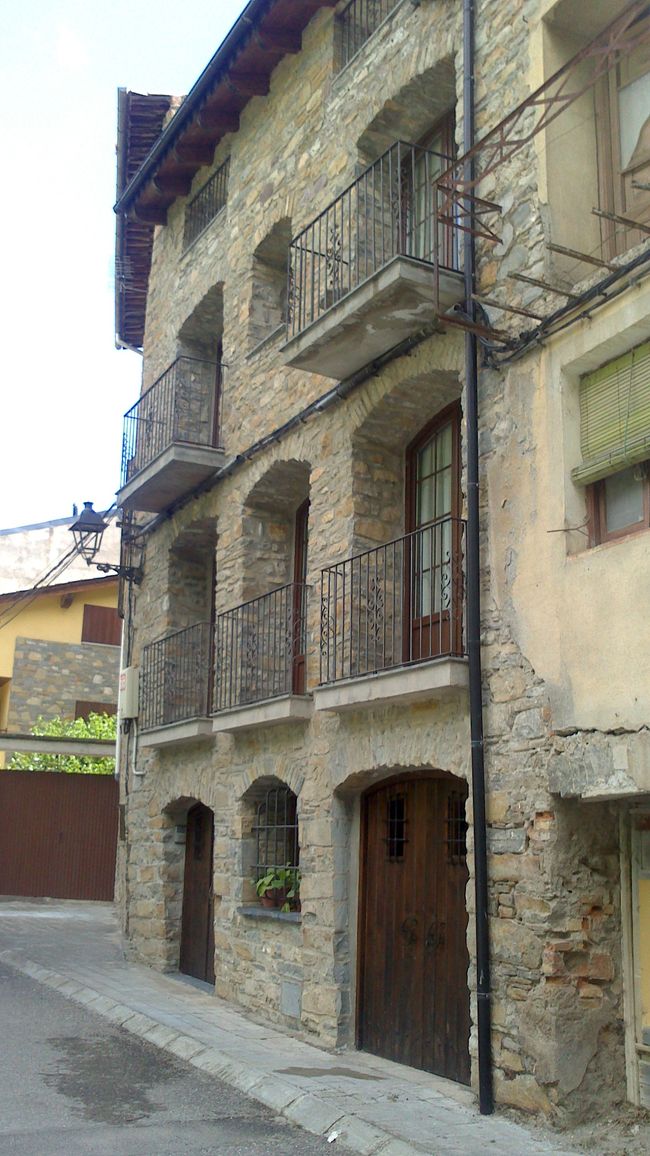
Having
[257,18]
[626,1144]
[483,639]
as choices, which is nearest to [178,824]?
[483,639]

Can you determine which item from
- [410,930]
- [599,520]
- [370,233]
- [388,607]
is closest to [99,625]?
[370,233]

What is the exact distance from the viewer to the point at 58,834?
2066cm

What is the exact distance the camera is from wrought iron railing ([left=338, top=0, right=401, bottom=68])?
10.5 meters

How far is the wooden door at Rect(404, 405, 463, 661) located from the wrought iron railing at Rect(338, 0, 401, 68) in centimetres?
388

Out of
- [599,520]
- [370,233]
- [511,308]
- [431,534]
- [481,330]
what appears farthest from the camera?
[370,233]

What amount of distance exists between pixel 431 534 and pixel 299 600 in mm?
2520

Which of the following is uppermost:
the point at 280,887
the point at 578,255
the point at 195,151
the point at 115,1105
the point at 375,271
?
the point at 195,151

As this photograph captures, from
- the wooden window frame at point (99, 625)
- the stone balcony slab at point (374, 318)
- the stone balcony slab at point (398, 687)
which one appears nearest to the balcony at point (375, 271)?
the stone balcony slab at point (374, 318)

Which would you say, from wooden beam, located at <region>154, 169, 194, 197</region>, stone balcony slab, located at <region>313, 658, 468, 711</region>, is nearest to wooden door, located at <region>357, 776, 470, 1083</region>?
stone balcony slab, located at <region>313, 658, 468, 711</region>

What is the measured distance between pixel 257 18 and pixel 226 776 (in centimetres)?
750

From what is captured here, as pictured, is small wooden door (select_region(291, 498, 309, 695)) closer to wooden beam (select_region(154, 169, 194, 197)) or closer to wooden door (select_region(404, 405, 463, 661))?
wooden door (select_region(404, 405, 463, 661))

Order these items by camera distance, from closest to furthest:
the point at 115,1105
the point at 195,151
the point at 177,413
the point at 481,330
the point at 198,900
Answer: the point at 115,1105 → the point at 481,330 → the point at 198,900 → the point at 177,413 → the point at 195,151

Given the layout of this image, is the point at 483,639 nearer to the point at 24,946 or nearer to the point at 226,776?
the point at 226,776

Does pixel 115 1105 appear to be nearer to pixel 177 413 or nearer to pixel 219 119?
pixel 177 413
